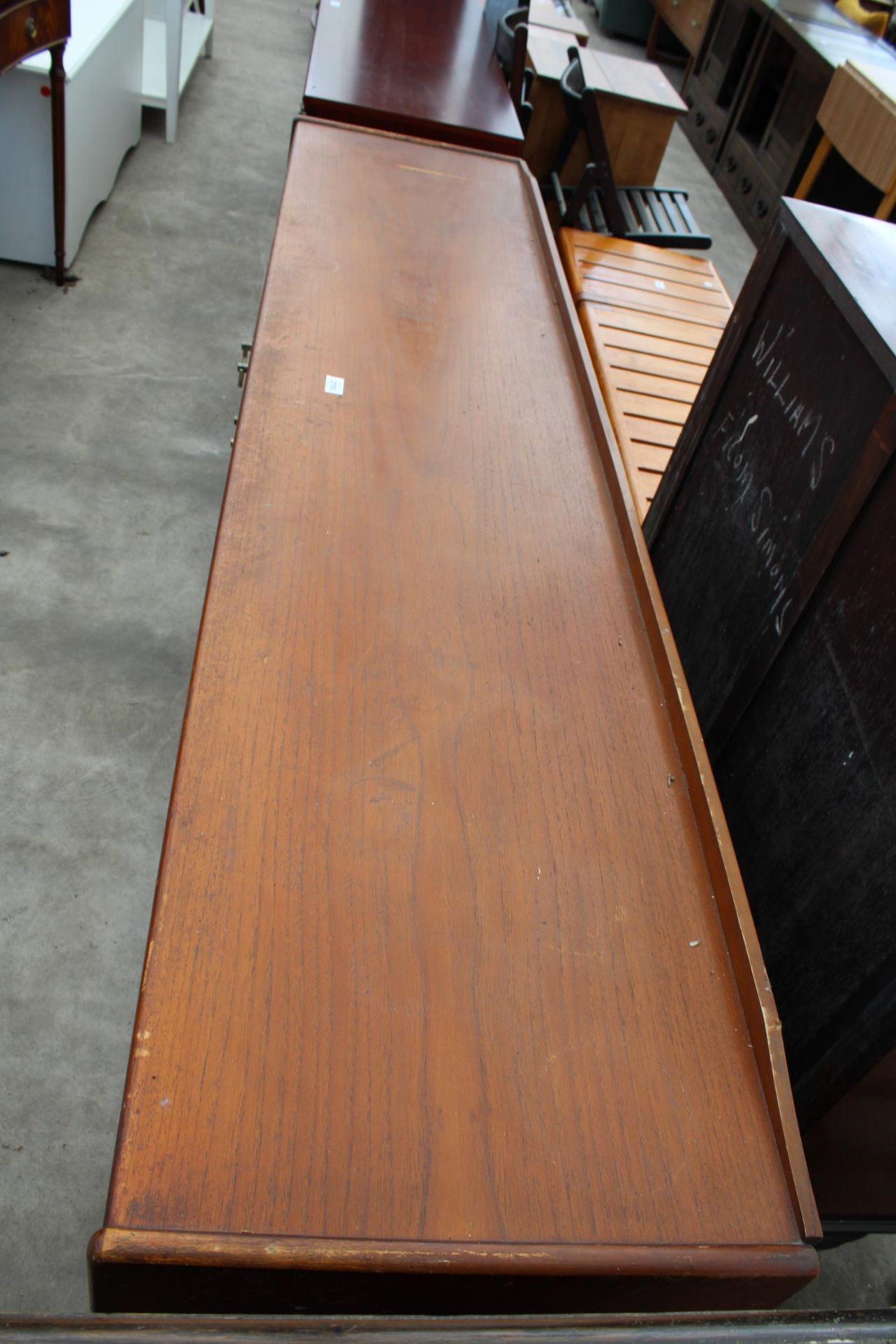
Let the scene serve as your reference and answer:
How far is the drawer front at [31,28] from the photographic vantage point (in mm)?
2365

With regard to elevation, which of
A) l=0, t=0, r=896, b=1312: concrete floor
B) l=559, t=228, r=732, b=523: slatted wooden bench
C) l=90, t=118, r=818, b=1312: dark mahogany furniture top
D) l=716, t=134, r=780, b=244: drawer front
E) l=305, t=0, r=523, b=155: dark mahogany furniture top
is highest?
l=305, t=0, r=523, b=155: dark mahogany furniture top

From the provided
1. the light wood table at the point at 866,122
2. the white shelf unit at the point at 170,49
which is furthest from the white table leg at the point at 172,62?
the light wood table at the point at 866,122

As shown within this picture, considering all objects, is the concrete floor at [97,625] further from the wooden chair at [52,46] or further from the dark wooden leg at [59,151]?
the wooden chair at [52,46]

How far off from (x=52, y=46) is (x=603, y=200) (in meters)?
1.83

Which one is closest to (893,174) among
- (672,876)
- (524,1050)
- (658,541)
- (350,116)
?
(350,116)

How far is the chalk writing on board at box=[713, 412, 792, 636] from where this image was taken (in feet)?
4.65

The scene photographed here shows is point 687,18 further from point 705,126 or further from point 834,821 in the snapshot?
point 834,821

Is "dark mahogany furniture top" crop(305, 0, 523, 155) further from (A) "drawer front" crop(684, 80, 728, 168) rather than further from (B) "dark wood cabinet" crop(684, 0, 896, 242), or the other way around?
(A) "drawer front" crop(684, 80, 728, 168)

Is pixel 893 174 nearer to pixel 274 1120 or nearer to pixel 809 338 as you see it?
pixel 809 338

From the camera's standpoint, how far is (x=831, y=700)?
1267 millimetres

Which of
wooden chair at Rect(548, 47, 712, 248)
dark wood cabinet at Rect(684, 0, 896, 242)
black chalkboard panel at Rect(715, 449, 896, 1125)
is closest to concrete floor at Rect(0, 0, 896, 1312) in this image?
black chalkboard panel at Rect(715, 449, 896, 1125)

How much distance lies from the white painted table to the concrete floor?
0.13 m

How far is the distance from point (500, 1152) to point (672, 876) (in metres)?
0.34

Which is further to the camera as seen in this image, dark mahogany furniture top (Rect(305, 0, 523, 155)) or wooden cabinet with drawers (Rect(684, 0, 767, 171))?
wooden cabinet with drawers (Rect(684, 0, 767, 171))
